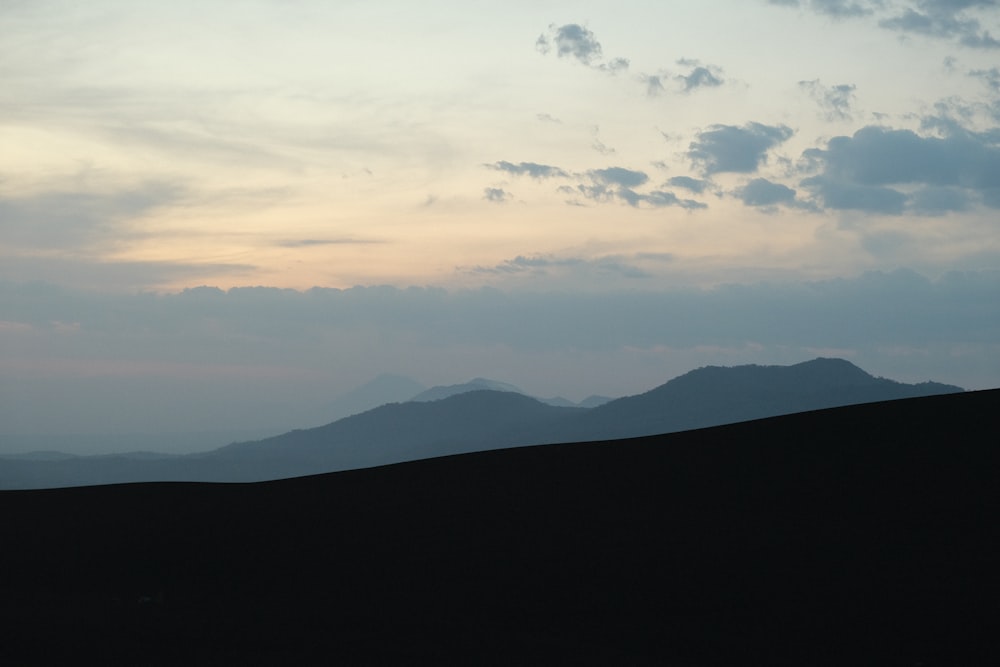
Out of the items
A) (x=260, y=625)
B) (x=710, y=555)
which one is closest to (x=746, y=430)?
(x=710, y=555)

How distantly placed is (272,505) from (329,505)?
2143mm

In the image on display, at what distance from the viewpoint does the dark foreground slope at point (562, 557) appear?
19438 millimetres

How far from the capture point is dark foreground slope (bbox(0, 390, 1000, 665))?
19.4 metres

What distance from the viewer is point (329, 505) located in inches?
1336

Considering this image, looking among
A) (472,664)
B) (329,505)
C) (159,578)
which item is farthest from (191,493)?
(472,664)

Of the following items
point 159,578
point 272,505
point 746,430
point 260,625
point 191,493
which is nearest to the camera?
point 260,625

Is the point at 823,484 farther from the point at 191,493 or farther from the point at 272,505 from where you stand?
the point at 191,493

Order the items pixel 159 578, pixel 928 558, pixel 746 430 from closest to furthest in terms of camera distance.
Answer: pixel 928 558
pixel 159 578
pixel 746 430

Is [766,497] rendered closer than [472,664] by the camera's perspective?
No

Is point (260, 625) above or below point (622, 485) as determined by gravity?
below

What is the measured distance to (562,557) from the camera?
26.4 m

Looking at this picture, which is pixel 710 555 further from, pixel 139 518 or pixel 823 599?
pixel 139 518

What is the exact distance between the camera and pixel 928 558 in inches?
967

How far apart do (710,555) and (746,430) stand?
1719 centimetres
